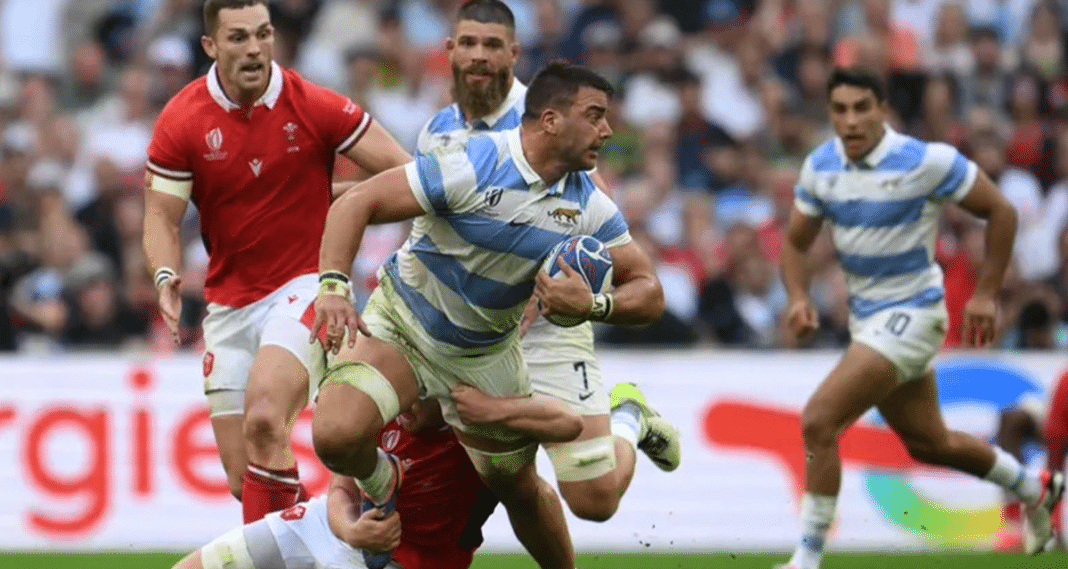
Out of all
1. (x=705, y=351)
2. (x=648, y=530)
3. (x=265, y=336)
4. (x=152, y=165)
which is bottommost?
(x=648, y=530)

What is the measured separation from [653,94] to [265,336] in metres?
8.40

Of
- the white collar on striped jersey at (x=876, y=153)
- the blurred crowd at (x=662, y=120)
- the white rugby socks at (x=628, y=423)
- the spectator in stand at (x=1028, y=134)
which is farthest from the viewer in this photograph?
the spectator in stand at (x=1028, y=134)

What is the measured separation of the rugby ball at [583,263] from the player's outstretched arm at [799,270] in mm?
3546

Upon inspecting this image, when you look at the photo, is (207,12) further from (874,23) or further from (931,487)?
(874,23)

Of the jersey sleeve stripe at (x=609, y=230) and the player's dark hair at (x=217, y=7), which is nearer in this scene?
the jersey sleeve stripe at (x=609, y=230)

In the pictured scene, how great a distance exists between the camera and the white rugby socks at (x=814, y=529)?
10656mm

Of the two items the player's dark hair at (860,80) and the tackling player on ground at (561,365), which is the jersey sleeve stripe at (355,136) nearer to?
the tackling player on ground at (561,365)

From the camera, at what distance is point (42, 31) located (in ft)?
58.6

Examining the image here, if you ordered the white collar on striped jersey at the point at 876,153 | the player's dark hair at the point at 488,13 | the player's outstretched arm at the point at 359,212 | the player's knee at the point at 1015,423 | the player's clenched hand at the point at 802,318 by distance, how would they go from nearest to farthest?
the player's outstretched arm at the point at 359,212, the player's dark hair at the point at 488,13, the white collar on striped jersey at the point at 876,153, the player's clenched hand at the point at 802,318, the player's knee at the point at 1015,423

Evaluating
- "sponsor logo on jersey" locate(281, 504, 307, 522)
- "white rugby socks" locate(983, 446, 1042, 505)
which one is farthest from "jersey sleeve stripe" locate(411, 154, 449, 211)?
"white rugby socks" locate(983, 446, 1042, 505)

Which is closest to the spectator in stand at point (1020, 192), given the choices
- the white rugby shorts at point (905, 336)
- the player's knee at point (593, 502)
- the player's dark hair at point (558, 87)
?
the white rugby shorts at point (905, 336)

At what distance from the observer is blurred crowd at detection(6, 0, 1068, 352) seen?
14797 mm

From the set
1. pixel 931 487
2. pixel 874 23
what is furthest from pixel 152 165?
pixel 874 23

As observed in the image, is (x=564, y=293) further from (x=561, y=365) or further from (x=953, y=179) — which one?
(x=953, y=179)
